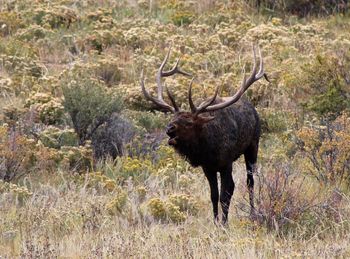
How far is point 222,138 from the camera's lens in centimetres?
998

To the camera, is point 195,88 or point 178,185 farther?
point 195,88

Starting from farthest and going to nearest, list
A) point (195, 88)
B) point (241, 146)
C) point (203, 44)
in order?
1. point (203, 44)
2. point (195, 88)
3. point (241, 146)

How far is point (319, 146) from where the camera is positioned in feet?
39.5

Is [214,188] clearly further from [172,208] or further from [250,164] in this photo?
[250,164]

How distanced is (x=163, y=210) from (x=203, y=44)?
9274 millimetres

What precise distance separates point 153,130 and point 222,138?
5.27m

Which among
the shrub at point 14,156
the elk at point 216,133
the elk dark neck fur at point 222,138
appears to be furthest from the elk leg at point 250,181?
the shrub at point 14,156

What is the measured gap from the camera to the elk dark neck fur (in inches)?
383

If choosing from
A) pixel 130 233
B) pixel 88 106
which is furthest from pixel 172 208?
pixel 88 106

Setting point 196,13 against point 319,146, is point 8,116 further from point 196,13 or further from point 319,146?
point 196,13

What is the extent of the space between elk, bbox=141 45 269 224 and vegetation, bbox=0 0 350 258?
0.37 metres

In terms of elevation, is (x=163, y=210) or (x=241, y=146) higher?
(x=241, y=146)

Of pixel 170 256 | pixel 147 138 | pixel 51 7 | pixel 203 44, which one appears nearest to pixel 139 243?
pixel 170 256

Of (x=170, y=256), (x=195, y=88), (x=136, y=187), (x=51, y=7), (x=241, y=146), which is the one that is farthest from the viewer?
(x=51, y=7)
